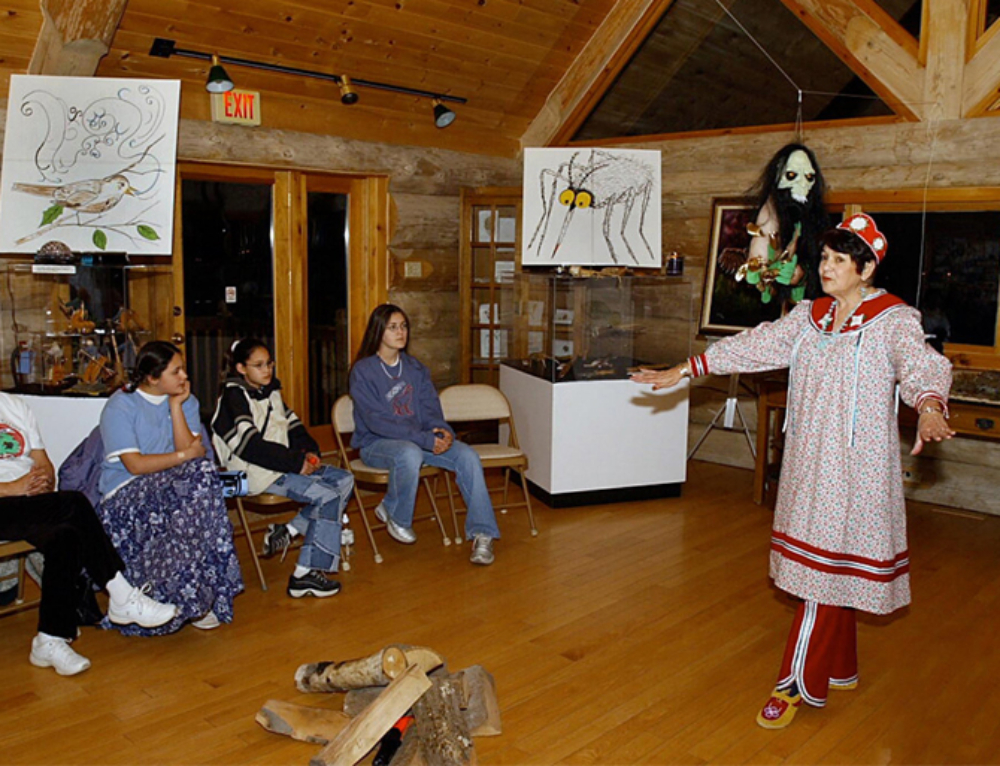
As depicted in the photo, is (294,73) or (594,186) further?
(594,186)

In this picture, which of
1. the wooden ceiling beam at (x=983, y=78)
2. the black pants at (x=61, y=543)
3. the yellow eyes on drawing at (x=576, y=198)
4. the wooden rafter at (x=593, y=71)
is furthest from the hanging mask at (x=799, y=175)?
the black pants at (x=61, y=543)

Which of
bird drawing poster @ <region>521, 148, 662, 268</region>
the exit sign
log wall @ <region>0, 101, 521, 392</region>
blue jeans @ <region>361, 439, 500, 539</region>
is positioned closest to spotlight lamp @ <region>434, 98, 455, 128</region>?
log wall @ <region>0, 101, 521, 392</region>

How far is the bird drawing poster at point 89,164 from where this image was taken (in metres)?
4.31

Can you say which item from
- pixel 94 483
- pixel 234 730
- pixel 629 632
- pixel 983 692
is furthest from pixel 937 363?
pixel 94 483

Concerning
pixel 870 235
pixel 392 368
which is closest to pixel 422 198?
pixel 392 368

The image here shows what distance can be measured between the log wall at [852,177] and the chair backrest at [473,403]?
1.94m

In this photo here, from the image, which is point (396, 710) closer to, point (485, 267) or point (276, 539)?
point (276, 539)

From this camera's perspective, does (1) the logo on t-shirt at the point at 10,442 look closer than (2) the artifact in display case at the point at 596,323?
Yes

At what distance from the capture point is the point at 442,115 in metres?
5.98

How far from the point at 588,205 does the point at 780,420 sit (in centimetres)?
178

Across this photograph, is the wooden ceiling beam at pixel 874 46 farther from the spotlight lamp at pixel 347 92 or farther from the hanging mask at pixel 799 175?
the spotlight lamp at pixel 347 92

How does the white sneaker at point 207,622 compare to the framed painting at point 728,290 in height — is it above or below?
below

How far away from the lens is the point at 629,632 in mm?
3740

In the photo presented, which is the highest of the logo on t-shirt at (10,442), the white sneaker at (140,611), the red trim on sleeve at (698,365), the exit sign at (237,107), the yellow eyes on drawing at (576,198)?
the exit sign at (237,107)
